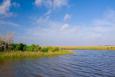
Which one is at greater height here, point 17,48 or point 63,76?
point 17,48

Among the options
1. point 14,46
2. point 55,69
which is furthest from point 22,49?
point 55,69

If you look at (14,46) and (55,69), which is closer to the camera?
(55,69)

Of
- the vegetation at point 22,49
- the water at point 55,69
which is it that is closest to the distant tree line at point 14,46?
the vegetation at point 22,49

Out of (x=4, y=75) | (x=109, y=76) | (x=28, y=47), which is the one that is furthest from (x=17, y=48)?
(x=109, y=76)

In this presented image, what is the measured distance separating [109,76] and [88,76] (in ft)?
8.24

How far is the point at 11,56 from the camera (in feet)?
161

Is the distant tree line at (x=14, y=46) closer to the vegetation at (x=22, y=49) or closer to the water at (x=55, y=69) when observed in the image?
the vegetation at (x=22, y=49)

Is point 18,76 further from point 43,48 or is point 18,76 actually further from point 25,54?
point 43,48

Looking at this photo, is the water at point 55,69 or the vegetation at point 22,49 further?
the vegetation at point 22,49

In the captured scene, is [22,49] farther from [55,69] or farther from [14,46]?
[55,69]

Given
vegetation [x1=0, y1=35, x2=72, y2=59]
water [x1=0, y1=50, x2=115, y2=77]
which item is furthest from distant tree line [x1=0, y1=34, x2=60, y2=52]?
water [x1=0, y1=50, x2=115, y2=77]

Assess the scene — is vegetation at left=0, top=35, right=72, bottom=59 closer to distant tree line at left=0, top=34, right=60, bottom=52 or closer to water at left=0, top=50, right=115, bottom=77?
distant tree line at left=0, top=34, right=60, bottom=52

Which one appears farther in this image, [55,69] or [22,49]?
[22,49]

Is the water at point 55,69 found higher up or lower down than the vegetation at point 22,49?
lower down
